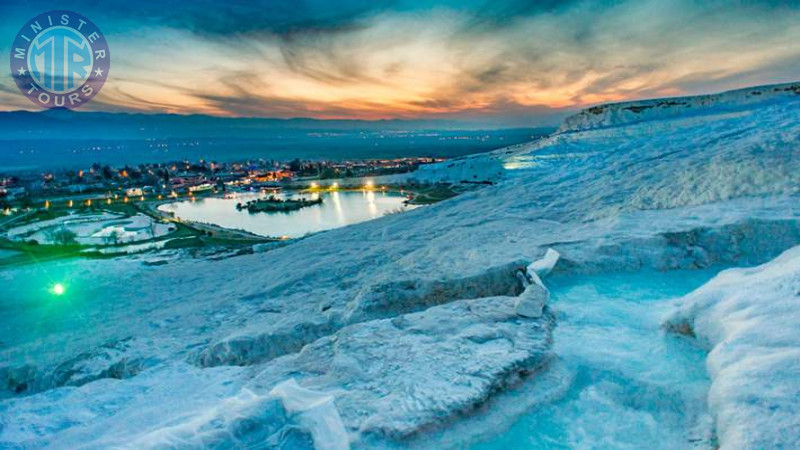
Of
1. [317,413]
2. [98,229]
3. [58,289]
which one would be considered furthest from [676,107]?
[98,229]

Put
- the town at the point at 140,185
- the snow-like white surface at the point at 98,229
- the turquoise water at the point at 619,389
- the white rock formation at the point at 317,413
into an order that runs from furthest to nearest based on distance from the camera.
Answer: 1. the town at the point at 140,185
2. the snow-like white surface at the point at 98,229
3. the turquoise water at the point at 619,389
4. the white rock formation at the point at 317,413

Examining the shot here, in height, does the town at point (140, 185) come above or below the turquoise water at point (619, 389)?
above

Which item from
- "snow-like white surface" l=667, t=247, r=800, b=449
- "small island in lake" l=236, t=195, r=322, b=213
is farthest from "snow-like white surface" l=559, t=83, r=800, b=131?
"small island in lake" l=236, t=195, r=322, b=213

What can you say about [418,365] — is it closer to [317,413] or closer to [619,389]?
[317,413]

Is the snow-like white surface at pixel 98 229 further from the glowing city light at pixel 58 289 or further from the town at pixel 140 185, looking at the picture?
the glowing city light at pixel 58 289

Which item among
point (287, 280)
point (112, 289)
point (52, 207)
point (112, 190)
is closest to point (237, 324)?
point (287, 280)

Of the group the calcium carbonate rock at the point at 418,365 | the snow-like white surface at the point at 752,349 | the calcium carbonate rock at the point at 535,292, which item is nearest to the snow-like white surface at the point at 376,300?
the calcium carbonate rock at the point at 418,365

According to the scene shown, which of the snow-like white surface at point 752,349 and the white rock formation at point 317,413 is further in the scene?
the white rock formation at point 317,413

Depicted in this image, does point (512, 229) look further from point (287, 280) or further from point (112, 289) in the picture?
point (112, 289)

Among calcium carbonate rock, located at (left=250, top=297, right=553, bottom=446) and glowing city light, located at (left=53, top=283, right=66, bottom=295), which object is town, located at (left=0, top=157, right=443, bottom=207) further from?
calcium carbonate rock, located at (left=250, top=297, right=553, bottom=446)
